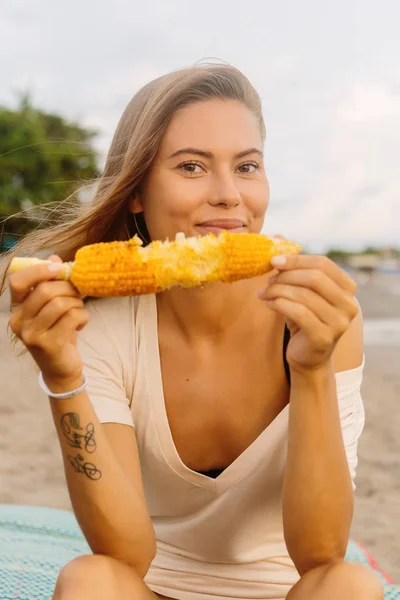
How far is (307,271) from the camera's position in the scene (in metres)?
1.95

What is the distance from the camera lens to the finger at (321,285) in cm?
193

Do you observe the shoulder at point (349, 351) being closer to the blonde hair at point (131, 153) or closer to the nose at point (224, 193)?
the nose at point (224, 193)

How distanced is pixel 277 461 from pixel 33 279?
1.15 m

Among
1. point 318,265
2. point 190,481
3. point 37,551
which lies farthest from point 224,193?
point 37,551

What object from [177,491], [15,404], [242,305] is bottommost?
[15,404]

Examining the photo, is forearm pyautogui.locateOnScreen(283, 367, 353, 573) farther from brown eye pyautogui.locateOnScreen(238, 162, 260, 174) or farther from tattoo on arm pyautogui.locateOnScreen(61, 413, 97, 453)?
brown eye pyautogui.locateOnScreen(238, 162, 260, 174)

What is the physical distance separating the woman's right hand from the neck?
724mm

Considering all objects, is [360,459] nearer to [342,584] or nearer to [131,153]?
[342,584]

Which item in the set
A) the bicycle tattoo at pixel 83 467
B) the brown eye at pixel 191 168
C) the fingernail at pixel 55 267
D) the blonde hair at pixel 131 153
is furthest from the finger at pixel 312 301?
the blonde hair at pixel 131 153

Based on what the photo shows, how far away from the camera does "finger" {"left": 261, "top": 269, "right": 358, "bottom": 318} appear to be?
193 cm

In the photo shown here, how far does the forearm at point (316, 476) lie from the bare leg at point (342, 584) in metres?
0.11

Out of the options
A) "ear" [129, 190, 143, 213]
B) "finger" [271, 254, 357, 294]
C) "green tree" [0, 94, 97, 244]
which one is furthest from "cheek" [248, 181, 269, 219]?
"green tree" [0, 94, 97, 244]

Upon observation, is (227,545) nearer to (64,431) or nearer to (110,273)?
(64,431)

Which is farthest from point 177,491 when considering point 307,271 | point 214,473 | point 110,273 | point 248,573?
point 307,271
